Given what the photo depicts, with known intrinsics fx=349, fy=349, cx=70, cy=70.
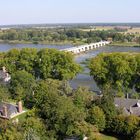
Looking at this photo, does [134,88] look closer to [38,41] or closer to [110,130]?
[110,130]

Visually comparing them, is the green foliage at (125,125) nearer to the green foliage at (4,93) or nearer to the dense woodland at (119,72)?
the dense woodland at (119,72)

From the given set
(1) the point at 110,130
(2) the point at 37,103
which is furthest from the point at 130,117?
(2) the point at 37,103

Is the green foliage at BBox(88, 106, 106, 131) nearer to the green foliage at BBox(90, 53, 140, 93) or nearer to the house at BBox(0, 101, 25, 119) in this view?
the house at BBox(0, 101, 25, 119)

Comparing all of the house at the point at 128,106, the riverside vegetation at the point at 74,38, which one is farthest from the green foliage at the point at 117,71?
the riverside vegetation at the point at 74,38

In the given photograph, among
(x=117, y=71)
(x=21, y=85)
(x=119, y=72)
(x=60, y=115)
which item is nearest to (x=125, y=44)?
(x=117, y=71)

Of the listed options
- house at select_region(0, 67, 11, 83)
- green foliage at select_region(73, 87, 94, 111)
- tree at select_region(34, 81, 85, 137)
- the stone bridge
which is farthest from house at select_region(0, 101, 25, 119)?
the stone bridge

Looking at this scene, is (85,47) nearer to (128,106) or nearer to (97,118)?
(128,106)
